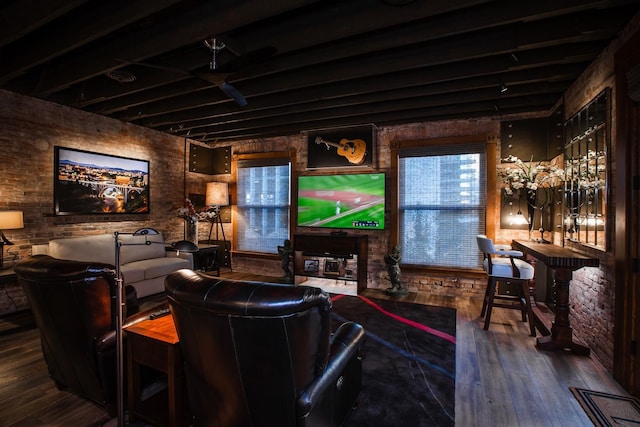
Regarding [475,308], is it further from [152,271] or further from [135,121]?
[135,121]

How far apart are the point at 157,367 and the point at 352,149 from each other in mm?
4388

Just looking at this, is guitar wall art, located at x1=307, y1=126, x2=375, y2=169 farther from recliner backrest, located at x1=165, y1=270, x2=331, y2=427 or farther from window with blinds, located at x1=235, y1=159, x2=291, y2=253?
recliner backrest, located at x1=165, y1=270, x2=331, y2=427

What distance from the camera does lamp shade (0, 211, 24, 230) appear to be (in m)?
3.41

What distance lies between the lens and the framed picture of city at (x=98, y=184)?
4.34 metres

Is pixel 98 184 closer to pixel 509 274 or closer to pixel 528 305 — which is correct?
pixel 509 274

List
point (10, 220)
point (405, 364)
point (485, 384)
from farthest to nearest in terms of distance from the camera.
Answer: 1. point (10, 220)
2. point (405, 364)
3. point (485, 384)

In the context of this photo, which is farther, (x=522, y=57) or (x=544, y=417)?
(x=522, y=57)

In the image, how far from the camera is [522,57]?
3.02 m

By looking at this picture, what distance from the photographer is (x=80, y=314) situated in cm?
181

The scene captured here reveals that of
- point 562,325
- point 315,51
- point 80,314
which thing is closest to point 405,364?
point 562,325

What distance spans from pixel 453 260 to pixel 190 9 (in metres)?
4.65

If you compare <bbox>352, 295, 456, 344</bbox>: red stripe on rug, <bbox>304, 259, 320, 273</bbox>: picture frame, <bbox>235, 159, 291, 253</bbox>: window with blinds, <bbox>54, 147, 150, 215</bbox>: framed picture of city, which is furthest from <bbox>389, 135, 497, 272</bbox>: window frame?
<bbox>54, 147, 150, 215</bbox>: framed picture of city

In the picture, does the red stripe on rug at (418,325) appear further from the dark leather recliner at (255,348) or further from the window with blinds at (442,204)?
the dark leather recliner at (255,348)

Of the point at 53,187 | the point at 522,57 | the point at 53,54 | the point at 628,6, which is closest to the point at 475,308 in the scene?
the point at 522,57
